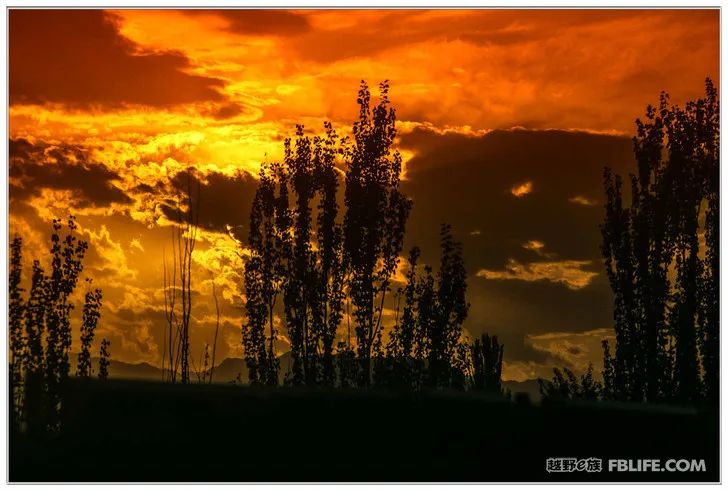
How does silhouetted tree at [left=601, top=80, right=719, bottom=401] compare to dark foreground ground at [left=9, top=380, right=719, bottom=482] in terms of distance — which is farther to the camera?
silhouetted tree at [left=601, top=80, right=719, bottom=401]

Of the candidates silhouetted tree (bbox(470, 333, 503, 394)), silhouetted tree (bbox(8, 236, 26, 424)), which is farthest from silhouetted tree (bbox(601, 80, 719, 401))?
silhouetted tree (bbox(8, 236, 26, 424))

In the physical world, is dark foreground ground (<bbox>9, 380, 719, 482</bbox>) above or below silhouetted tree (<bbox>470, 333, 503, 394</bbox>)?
below

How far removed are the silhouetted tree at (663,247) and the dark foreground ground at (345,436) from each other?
49.1 ft

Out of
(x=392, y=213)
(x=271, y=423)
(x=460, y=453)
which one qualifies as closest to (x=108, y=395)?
(x=271, y=423)

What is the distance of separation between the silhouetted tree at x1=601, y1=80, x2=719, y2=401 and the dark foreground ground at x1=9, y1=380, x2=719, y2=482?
589 inches

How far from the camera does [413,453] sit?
24.8 m

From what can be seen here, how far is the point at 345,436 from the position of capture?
81.4 ft

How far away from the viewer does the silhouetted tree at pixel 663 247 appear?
39750 millimetres

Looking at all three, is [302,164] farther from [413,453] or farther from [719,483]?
[719,483]

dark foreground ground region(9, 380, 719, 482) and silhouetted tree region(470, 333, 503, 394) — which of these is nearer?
dark foreground ground region(9, 380, 719, 482)

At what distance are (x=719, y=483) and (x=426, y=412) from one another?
656 centimetres

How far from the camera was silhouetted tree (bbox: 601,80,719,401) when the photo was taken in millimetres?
39750

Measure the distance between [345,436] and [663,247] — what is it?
1985 centimetres

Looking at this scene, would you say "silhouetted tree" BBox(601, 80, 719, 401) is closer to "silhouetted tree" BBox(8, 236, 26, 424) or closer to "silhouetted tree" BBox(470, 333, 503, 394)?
"silhouetted tree" BBox(470, 333, 503, 394)
